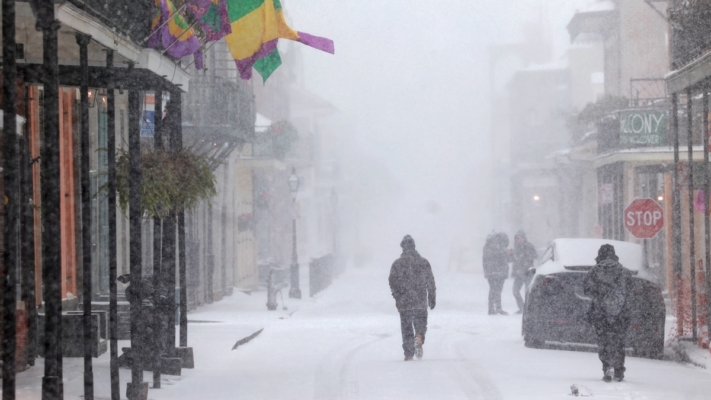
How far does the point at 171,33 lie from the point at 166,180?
149cm

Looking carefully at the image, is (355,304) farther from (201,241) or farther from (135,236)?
(135,236)

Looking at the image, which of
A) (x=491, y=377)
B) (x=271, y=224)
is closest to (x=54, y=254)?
(x=491, y=377)

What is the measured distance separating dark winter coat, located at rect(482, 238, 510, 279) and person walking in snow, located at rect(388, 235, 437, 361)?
999cm

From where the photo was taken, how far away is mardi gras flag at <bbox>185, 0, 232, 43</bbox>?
10844 millimetres

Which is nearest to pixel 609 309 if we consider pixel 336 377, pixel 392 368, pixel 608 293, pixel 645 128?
pixel 608 293

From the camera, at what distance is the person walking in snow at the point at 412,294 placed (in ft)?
44.1

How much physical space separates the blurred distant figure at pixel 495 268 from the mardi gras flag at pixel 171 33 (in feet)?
44.1

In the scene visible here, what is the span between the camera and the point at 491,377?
11.2 metres

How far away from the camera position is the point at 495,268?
23.7m

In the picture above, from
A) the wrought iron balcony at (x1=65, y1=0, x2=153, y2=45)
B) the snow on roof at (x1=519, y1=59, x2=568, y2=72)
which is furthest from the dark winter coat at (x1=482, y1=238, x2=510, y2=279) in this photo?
the snow on roof at (x1=519, y1=59, x2=568, y2=72)

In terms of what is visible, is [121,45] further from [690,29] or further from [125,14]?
[690,29]

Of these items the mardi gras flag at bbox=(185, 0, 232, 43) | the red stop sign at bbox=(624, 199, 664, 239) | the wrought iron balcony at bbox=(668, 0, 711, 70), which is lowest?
the red stop sign at bbox=(624, 199, 664, 239)

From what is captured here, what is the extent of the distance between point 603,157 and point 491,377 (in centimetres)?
1980

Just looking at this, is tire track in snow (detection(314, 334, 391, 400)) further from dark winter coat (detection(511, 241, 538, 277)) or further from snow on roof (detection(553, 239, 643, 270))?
dark winter coat (detection(511, 241, 538, 277))
